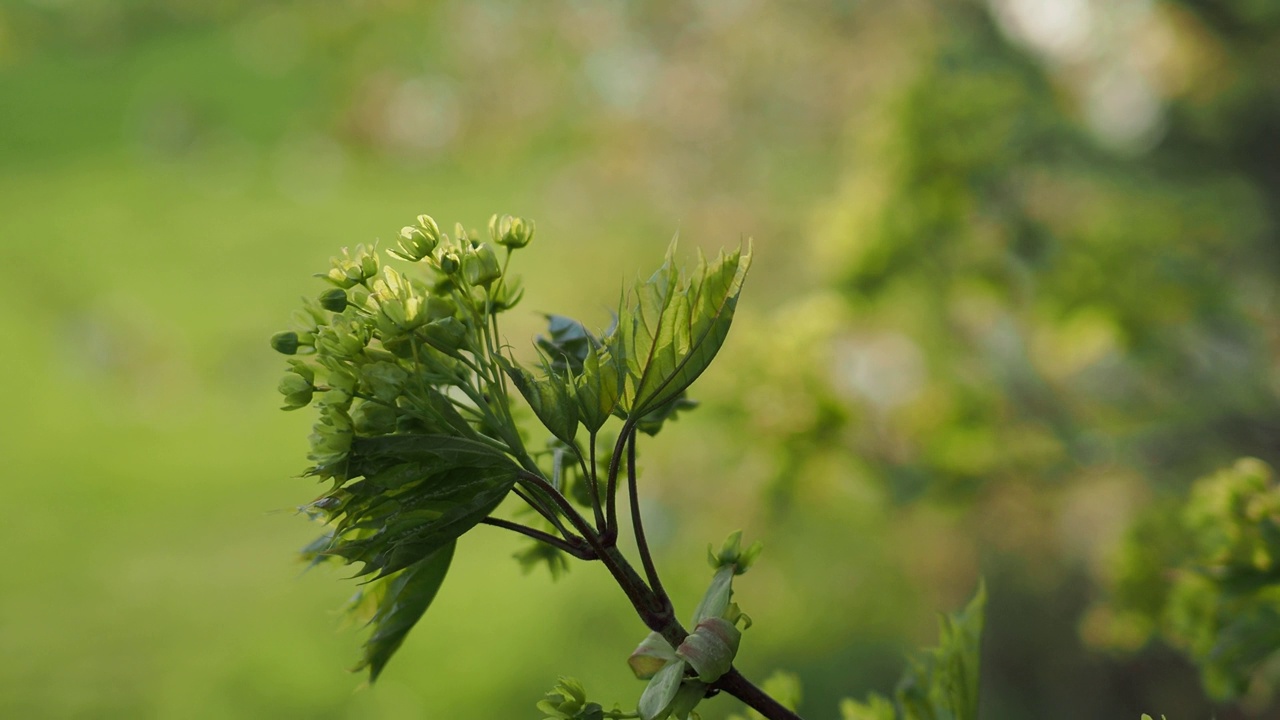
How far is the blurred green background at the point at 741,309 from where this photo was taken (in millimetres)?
1312

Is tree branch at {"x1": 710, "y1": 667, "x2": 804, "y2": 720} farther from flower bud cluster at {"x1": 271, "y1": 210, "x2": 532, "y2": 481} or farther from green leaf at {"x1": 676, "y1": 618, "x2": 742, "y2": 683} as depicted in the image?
flower bud cluster at {"x1": 271, "y1": 210, "x2": 532, "y2": 481}

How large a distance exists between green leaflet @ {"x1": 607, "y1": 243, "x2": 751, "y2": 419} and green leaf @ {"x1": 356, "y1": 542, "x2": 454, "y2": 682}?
9cm

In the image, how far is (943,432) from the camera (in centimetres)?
127

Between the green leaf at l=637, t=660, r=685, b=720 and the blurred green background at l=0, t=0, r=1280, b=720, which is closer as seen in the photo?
the green leaf at l=637, t=660, r=685, b=720

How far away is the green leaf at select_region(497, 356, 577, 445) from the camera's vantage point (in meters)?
0.34

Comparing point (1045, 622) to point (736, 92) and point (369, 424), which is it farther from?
point (369, 424)

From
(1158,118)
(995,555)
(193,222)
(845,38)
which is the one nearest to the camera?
(995,555)

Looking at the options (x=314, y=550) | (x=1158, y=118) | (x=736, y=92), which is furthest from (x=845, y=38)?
(x=314, y=550)

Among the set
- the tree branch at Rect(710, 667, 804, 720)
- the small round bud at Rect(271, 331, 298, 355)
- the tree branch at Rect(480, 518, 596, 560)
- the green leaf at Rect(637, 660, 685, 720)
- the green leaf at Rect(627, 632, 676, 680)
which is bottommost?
the tree branch at Rect(710, 667, 804, 720)

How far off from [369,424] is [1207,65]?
2.21 metres

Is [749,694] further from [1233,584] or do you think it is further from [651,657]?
[1233,584]

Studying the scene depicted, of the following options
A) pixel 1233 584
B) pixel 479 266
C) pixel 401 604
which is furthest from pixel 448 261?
pixel 1233 584

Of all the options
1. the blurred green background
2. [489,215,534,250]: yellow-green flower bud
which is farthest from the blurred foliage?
[489,215,534,250]: yellow-green flower bud

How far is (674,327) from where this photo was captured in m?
0.35
